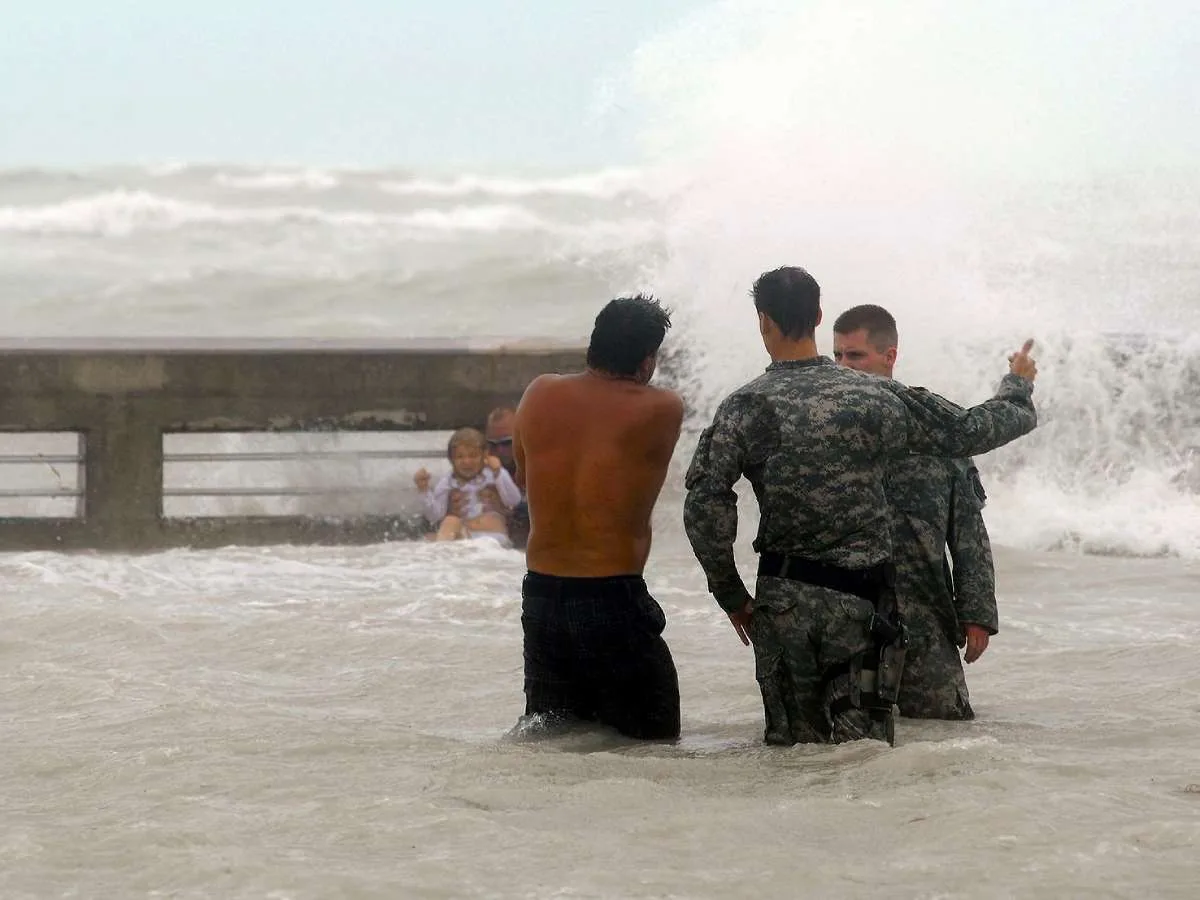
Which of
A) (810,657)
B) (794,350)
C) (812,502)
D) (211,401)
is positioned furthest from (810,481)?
(211,401)

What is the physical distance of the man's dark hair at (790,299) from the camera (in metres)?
4.39

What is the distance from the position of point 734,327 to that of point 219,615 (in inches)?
286

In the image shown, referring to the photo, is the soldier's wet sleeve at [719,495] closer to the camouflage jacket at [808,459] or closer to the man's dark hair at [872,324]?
the camouflage jacket at [808,459]

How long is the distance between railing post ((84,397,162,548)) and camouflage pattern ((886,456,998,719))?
28.2 feet

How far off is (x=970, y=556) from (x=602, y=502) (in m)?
1.16

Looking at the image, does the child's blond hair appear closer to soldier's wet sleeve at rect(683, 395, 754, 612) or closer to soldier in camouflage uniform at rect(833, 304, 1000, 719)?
soldier in camouflage uniform at rect(833, 304, 1000, 719)

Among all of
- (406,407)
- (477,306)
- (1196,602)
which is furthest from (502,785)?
(477,306)

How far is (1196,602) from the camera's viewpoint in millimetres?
9023

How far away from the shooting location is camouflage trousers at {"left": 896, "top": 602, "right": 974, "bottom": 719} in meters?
4.99

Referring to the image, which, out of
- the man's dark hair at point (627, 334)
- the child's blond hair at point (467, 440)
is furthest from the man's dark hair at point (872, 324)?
the child's blond hair at point (467, 440)

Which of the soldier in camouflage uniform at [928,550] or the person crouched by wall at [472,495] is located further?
the person crouched by wall at [472,495]

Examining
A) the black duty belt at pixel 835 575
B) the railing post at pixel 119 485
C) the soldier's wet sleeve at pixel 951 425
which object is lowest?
the railing post at pixel 119 485

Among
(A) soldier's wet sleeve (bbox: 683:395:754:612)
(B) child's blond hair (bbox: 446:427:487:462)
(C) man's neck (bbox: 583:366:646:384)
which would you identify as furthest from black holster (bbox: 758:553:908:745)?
(B) child's blond hair (bbox: 446:427:487:462)

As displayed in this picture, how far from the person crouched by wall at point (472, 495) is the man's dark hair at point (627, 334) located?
7.17m
